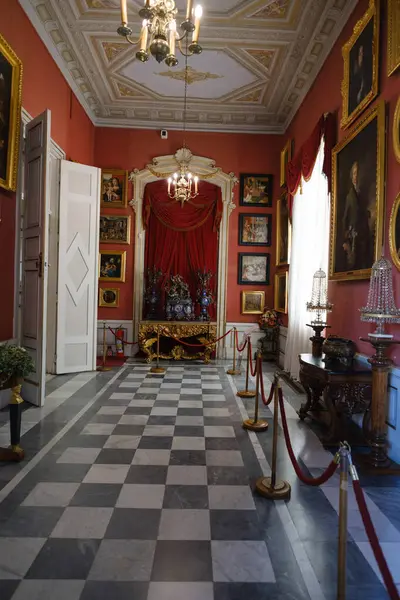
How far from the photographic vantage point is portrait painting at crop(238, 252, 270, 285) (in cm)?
956

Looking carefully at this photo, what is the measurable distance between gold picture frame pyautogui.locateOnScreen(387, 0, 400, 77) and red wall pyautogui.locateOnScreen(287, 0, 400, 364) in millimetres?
117

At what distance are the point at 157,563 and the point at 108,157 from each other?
30.0 feet

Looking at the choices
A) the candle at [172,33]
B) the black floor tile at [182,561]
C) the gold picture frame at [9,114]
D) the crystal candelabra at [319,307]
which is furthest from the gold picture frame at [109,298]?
the black floor tile at [182,561]

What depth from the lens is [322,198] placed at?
6.44 metres

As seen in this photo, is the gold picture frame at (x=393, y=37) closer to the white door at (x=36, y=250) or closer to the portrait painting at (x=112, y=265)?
the white door at (x=36, y=250)

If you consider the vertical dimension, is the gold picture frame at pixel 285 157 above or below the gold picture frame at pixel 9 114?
above

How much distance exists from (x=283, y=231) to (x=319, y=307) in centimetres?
365

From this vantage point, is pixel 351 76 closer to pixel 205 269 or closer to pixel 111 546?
pixel 205 269

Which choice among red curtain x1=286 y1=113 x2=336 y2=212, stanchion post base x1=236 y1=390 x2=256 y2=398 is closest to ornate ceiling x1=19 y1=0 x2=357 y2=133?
red curtain x1=286 y1=113 x2=336 y2=212

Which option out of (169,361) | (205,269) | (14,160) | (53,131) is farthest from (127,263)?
(14,160)

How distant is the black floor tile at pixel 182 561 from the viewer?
222 centimetres

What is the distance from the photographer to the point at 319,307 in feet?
18.4

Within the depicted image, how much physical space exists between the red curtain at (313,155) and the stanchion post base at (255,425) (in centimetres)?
350

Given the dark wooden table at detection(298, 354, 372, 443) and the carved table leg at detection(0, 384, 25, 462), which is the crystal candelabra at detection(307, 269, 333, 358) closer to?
the dark wooden table at detection(298, 354, 372, 443)
